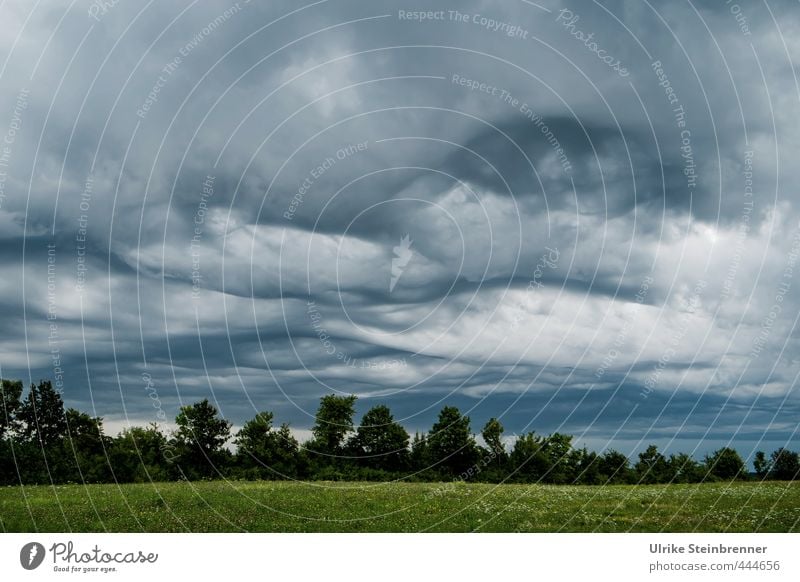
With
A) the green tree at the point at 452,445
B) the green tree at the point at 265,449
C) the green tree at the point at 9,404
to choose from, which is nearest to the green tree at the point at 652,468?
the green tree at the point at 452,445

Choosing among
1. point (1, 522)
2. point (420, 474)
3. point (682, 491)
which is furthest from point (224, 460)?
point (682, 491)

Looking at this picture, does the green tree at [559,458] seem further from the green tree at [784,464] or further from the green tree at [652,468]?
the green tree at [784,464]

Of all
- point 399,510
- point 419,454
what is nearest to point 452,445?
point 419,454

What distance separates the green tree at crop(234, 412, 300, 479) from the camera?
56344mm

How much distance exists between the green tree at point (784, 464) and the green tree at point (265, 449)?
112 feet

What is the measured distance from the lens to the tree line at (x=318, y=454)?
175 ft

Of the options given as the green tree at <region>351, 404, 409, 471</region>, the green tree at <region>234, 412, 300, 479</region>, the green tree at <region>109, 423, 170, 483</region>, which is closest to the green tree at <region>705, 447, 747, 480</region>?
the green tree at <region>351, 404, 409, 471</region>

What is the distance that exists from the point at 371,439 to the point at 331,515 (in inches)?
1207

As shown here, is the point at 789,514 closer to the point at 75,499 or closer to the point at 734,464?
the point at 734,464
